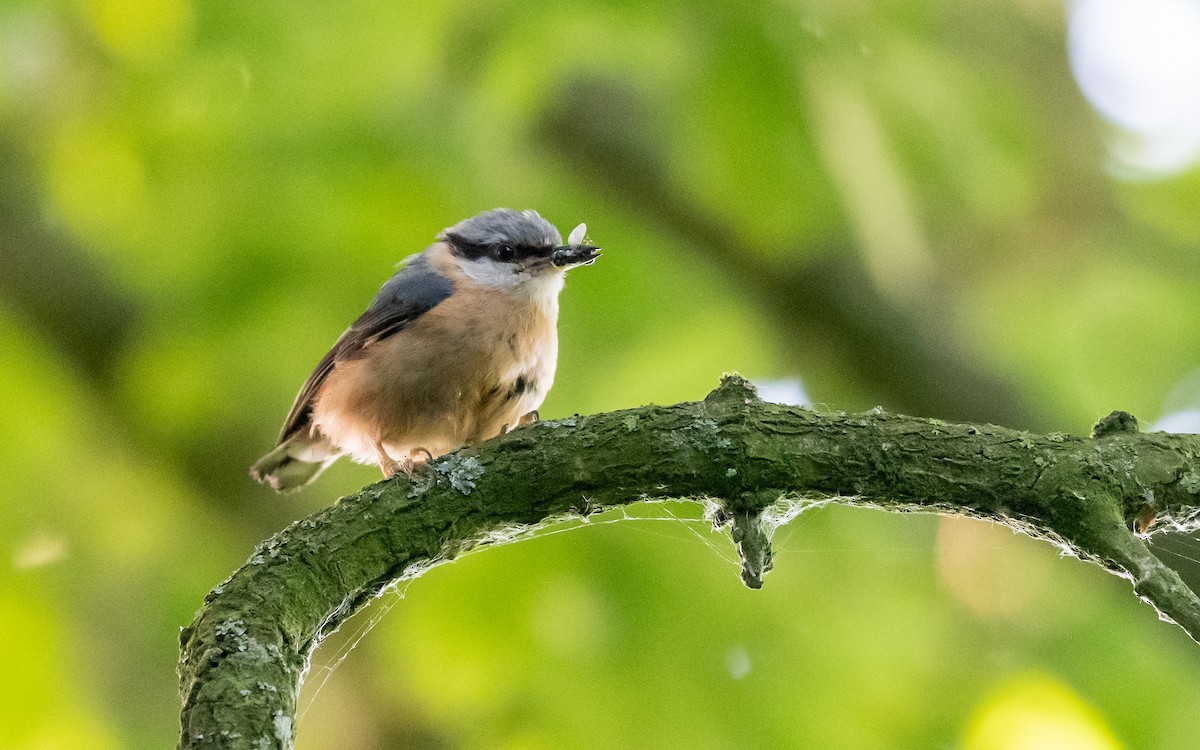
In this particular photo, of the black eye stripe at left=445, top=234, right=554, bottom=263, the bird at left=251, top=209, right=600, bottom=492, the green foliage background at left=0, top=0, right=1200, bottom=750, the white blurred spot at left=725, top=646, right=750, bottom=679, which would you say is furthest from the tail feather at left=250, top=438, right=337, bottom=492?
the white blurred spot at left=725, top=646, right=750, bottom=679

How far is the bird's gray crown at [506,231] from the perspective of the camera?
4.51 m

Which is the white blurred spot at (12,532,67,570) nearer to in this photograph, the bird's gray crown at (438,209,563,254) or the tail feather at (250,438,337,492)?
the tail feather at (250,438,337,492)

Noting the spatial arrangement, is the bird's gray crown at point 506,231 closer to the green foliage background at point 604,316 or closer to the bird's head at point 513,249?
the bird's head at point 513,249

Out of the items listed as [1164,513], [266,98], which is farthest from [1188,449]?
[266,98]

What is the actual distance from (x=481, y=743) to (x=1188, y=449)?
3181 mm

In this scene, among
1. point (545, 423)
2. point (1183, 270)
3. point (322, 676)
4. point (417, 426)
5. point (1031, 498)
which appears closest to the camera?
point (1031, 498)

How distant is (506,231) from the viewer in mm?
4531

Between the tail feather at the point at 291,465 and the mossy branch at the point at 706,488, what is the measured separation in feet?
6.53

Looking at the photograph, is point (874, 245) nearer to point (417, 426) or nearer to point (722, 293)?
point (722, 293)

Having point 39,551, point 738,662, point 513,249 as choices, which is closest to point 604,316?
point 513,249

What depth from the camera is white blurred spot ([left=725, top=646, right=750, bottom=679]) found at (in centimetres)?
440

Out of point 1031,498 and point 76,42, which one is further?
point 76,42

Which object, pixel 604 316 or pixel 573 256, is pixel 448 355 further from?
pixel 604 316

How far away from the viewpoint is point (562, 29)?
4109mm
